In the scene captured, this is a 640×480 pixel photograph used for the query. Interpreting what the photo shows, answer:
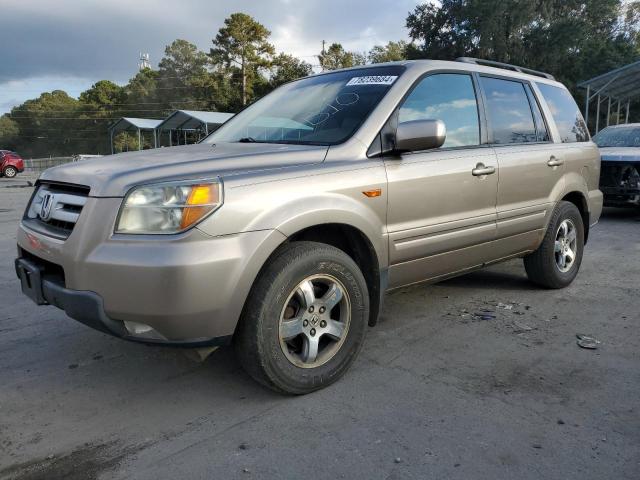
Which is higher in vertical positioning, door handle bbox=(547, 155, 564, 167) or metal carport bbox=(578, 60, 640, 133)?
metal carport bbox=(578, 60, 640, 133)

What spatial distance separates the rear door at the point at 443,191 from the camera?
10.9 ft

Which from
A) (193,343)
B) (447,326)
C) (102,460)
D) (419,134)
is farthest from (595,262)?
(102,460)

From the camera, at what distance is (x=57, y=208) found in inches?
111

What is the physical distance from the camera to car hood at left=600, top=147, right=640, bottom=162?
8.94 meters

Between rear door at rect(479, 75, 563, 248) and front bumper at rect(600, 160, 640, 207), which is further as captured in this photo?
front bumper at rect(600, 160, 640, 207)

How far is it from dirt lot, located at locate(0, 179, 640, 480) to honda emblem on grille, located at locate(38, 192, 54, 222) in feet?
3.19

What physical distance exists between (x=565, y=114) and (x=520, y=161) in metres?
1.28

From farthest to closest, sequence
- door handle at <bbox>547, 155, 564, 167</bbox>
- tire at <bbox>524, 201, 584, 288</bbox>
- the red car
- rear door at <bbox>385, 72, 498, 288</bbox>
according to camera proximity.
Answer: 1. the red car
2. tire at <bbox>524, 201, 584, 288</bbox>
3. door handle at <bbox>547, 155, 564, 167</bbox>
4. rear door at <bbox>385, 72, 498, 288</bbox>

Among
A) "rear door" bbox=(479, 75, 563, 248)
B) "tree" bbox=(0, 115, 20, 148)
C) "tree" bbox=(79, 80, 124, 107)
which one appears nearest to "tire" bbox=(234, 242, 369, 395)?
"rear door" bbox=(479, 75, 563, 248)

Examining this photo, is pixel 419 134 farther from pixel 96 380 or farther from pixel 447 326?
pixel 96 380

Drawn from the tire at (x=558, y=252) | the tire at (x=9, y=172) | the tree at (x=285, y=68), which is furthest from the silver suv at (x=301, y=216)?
the tree at (x=285, y=68)

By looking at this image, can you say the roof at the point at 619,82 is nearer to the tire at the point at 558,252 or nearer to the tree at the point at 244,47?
the tire at the point at 558,252

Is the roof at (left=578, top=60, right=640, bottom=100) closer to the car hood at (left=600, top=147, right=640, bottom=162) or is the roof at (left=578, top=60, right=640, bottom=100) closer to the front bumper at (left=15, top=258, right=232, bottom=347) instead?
the car hood at (left=600, top=147, right=640, bottom=162)

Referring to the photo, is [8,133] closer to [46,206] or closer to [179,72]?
[179,72]
